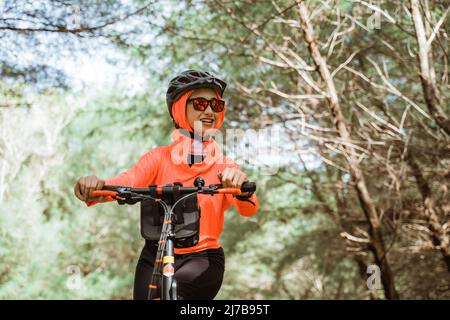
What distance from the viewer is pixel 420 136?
6.84 meters

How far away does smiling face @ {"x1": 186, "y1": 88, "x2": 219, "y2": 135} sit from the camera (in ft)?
9.27

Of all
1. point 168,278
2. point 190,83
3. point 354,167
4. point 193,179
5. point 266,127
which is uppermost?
point 266,127

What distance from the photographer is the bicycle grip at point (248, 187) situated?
7.55 ft

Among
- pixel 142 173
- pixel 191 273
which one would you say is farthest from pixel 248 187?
pixel 142 173

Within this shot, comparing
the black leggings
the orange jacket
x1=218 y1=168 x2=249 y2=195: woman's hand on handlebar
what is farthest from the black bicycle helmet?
the black leggings

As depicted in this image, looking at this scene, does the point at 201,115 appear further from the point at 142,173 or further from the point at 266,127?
the point at 266,127

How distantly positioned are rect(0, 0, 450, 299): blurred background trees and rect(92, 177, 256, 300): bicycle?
2482 mm

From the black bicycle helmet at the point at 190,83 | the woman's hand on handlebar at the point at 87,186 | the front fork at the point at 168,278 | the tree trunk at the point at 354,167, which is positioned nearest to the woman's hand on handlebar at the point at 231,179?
the front fork at the point at 168,278

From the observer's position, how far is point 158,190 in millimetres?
2305

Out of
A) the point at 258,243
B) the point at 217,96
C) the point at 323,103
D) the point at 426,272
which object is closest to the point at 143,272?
the point at 217,96

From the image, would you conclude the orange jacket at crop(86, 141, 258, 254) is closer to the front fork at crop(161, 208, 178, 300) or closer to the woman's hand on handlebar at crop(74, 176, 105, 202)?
the woman's hand on handlebar at crop(74, 176, 105, 202)

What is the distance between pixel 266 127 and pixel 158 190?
5.63 m

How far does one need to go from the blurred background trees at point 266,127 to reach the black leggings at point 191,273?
99.6 inches

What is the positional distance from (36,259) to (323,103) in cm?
917
